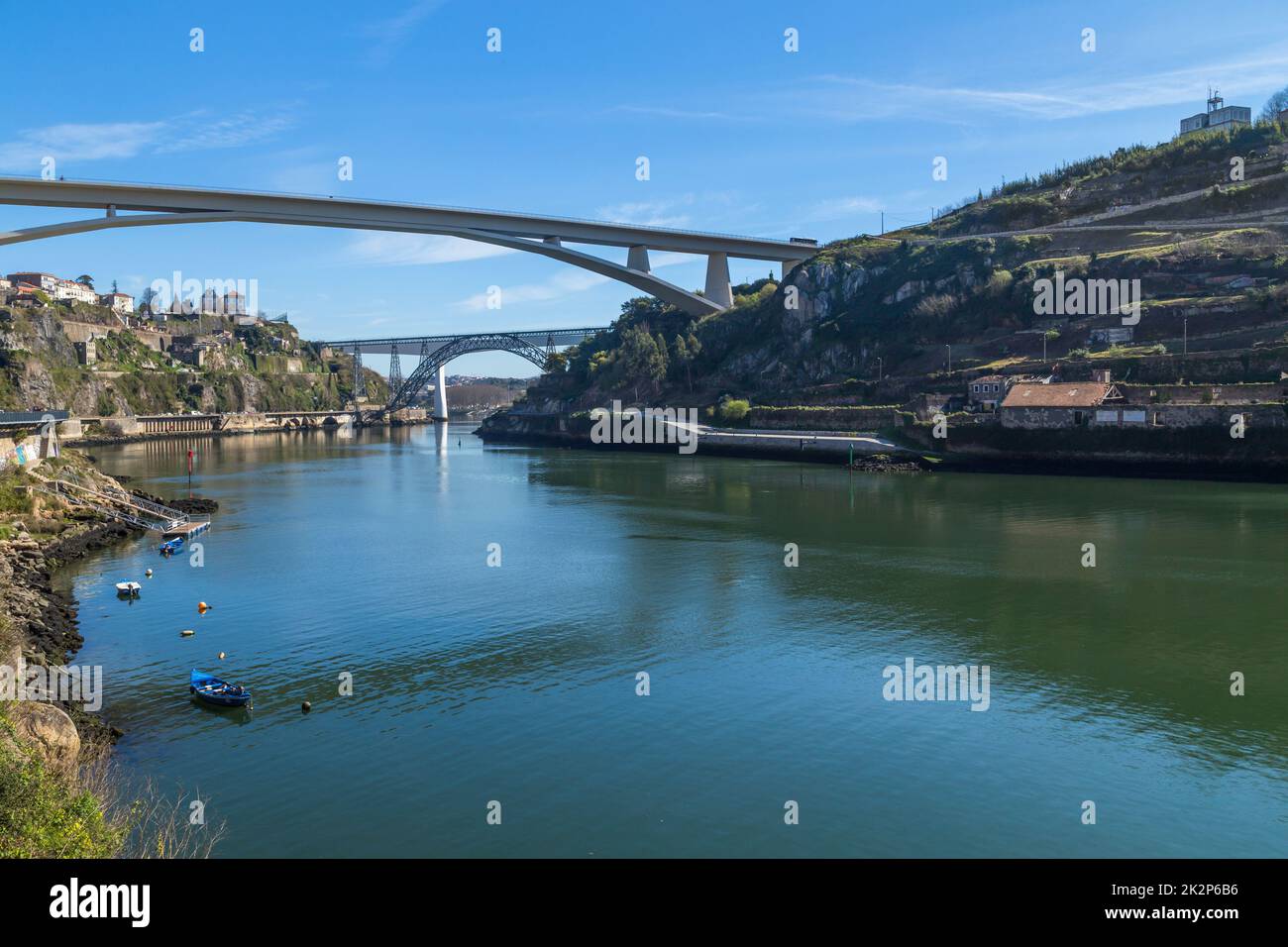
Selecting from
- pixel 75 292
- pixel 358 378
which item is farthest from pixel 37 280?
pixel 358 378

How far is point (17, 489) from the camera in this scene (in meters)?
34.2

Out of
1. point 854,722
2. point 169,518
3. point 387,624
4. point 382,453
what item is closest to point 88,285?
point 382,453

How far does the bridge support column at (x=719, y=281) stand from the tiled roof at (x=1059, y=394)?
44.6m

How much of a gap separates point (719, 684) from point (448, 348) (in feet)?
459

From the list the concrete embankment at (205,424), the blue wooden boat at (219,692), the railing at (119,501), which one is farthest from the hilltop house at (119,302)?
the blue wooden boat at (219,692)

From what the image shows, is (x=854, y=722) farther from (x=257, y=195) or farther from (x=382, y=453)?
(x=382, y=453)

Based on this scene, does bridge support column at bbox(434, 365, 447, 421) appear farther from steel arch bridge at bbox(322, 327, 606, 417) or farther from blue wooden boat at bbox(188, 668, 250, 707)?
blue wooden boat at bbox(188, 668, 250, 707)

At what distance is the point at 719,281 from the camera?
96.1 metres

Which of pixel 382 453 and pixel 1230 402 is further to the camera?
pixel 382 453

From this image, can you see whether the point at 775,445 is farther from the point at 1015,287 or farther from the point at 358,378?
the point at 358,378

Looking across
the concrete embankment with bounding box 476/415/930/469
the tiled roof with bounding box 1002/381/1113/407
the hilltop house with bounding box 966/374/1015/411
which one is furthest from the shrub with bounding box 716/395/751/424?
the tiled roof with bounding box 1002/381/1113/407

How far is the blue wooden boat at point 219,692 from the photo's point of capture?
16562 mm

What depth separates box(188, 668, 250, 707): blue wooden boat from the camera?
1656cm
